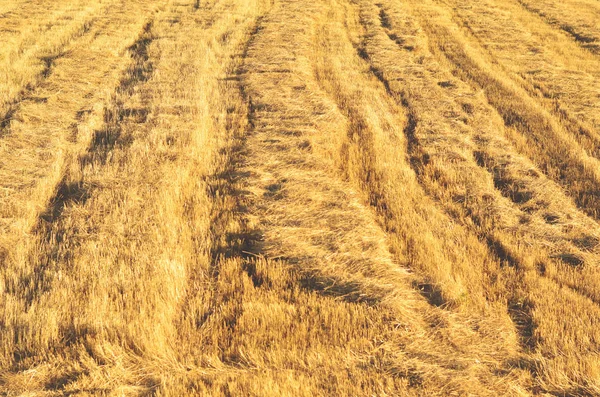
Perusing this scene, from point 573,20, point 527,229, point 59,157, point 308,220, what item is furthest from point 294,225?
point 573,20

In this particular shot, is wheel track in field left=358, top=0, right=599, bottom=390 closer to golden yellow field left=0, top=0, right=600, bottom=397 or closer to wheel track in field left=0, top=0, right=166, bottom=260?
golden yellow field left=0, top=0, right=600, bottom=397

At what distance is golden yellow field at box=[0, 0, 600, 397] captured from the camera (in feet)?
12.0

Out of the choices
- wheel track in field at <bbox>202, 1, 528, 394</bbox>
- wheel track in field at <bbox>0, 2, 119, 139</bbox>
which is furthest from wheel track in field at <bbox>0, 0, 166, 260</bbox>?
wheel track in field at <bbox>202, 1, 528, 394</bbox>

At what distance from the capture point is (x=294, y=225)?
205 inches

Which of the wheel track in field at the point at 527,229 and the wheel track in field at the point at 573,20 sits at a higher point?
the wheel track in field at the point at 573,20

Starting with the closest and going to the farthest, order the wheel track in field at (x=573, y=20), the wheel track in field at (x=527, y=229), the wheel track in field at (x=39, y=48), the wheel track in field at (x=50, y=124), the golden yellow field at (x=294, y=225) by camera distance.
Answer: the golden yellow field at (x=294, y=225), the wheel track in field at (x=527, y=229), the wheel track in field at (x=50, y=124), the wheel track in field at (x=39, y=48), the wheel track in field at (x=573, y=20)

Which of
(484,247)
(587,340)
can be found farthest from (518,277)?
(587,340)

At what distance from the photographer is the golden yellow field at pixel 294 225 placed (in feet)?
12.0

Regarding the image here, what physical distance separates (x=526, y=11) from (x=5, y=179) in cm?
1625

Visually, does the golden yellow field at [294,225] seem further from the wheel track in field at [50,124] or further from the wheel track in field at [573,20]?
the wheel track in field at [573,20]

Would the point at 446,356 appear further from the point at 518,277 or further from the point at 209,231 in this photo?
the point at 209,231

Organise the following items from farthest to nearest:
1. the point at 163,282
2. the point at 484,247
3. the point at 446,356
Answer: the point at 484,247
the point at 163,282
the point at 446,356

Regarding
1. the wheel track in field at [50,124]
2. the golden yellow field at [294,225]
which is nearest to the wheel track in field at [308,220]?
the golden yellow field at [294,225]

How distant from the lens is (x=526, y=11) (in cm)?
1716
